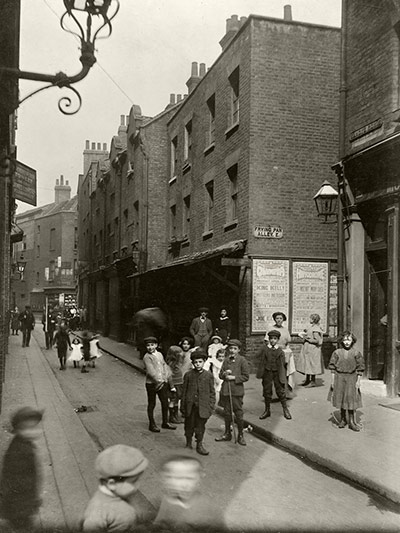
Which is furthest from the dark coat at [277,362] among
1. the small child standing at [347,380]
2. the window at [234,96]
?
the window at [234,96]

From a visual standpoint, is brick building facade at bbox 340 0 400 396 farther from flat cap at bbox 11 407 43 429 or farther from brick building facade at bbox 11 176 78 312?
brick building facade at bbox 11 176 78 312

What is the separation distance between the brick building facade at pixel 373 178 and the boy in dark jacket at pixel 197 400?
3.93 meters

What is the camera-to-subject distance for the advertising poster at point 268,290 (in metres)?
14.0

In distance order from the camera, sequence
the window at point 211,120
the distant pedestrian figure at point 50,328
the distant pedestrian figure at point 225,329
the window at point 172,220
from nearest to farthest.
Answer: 1. the distant pedestrian figure at point 225,329
2. the window at point 211,120
3. the window at point 172,220
4. the distant pedestrian figure at point 50,328

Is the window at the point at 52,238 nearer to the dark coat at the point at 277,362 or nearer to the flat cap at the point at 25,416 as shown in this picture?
the dark coat at the point at 277,362

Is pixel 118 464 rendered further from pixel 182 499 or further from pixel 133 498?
pixel 182 499

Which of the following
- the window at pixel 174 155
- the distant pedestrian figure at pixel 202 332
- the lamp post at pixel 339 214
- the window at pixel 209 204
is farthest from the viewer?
the window at pixel 174 155

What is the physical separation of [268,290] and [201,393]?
22.7 feet

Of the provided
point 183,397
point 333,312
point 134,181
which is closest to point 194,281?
point 333,312

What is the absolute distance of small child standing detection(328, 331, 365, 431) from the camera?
8312 millimetres

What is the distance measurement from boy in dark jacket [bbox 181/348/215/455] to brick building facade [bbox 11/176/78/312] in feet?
165

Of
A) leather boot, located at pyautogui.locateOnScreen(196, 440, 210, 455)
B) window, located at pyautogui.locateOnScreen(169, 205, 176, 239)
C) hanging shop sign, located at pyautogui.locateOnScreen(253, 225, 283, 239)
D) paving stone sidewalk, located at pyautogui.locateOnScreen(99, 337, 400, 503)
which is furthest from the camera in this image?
window, located at pyautogui.locateOnScreen(169, 205, 176, 239)

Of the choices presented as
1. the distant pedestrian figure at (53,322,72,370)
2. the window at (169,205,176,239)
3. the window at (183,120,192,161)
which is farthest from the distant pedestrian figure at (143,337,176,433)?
the window at (169,205,176,239)

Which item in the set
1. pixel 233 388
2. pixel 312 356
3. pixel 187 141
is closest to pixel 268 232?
pixel 312 356
